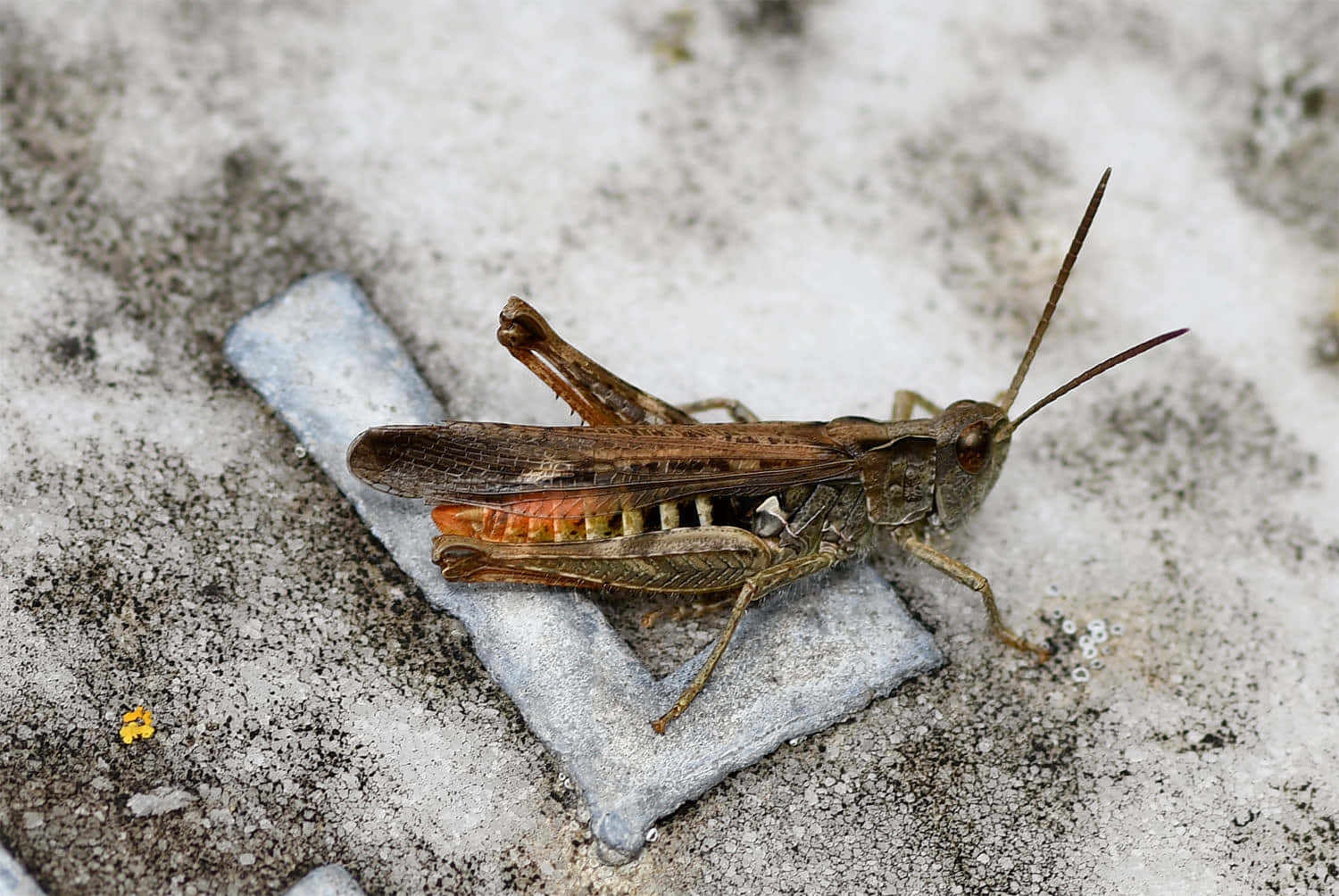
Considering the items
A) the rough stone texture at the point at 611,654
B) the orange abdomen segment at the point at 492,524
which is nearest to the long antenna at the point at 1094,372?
the rough stone texture at the point at 611,654

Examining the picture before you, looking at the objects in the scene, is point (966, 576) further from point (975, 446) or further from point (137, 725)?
point (137, 725)

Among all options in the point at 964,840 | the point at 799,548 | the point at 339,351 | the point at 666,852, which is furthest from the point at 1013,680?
the point at 339,351

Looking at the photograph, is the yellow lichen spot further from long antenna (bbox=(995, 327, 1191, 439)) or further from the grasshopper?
long antenna (bbox=(995, 327, 1191, 439))

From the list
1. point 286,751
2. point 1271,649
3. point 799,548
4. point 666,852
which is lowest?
point 286,751

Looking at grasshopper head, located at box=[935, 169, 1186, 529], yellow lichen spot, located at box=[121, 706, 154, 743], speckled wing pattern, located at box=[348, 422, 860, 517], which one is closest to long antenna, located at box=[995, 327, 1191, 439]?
grasshopper head, located at box=[935, 169, 1186, 529]

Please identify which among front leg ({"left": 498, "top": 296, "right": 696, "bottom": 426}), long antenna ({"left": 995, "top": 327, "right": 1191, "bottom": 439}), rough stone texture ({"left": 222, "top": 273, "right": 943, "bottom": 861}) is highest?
long antenna ({"left": 995, "top": 327, "right": 1191, "bottom": 439})

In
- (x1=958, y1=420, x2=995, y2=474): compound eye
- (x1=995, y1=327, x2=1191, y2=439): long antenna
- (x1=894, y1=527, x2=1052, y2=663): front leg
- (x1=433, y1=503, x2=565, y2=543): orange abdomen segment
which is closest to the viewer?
(x1=995, y1=327, x2=1191, y2=439): long antenna

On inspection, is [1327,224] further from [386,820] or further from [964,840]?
[386,820]
